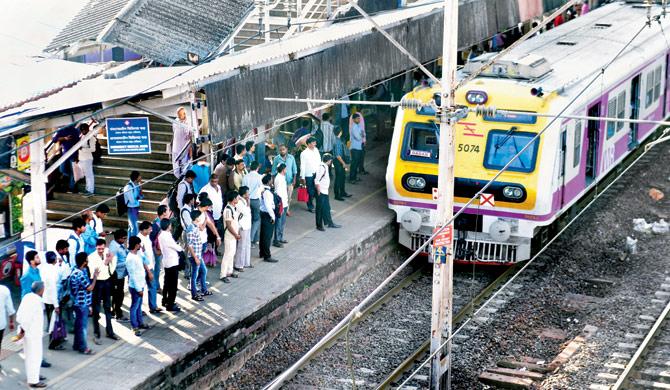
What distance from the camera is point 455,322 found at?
1586 centimetres

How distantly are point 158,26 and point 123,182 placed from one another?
2.51 meters

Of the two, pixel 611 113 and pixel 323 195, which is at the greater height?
pixel 611 113

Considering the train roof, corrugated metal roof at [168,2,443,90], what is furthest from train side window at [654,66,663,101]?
corrugated metal roof at [168,2,443,90]

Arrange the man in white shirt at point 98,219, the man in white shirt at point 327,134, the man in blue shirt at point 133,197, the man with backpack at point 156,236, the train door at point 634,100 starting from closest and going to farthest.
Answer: the man with backpack at point 156,236 < the man in white shirt at point 98,219 < the man in blue shirt at point 133,197 < the man in white shirt at point 327,134 < the train door at point 634,100

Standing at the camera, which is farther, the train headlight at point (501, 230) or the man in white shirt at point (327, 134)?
the man in white shirt at point (327, 134)

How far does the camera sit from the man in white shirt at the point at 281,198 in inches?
653

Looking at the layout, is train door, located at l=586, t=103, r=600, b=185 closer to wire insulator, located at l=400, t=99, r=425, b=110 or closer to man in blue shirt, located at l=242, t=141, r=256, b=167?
man in blue shirt, located at l=242, t=141, r=256, b=167

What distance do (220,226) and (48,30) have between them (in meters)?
4.91

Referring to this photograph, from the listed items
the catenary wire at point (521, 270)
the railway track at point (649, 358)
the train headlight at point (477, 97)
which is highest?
the train headlight at point (477, 97)

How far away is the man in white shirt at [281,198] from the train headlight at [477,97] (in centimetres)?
286

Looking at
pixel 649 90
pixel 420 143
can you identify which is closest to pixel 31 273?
pixel 420 143

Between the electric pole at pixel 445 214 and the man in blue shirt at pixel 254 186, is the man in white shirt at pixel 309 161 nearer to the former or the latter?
the man in blue shirt at pixel 254 186

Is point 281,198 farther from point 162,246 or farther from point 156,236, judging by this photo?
point 162,246

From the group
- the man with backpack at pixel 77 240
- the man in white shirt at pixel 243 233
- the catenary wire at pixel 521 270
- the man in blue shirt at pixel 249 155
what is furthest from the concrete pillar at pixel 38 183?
the catenary wire at pixel 521 270
